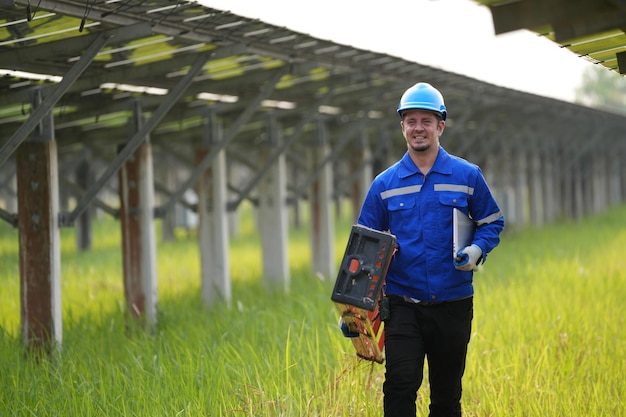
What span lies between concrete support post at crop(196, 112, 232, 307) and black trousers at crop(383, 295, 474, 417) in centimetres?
545

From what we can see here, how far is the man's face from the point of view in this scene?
4465mm

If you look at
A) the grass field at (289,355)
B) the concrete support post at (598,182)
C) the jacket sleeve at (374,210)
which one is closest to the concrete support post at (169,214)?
the grass field at (289,355)

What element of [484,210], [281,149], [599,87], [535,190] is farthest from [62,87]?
[599,87]

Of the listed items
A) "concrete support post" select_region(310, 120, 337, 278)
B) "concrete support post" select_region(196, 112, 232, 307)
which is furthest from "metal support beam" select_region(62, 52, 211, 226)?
"concrete support post" select_region(310, 120, 337, 278)

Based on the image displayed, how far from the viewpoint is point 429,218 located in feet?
14.5

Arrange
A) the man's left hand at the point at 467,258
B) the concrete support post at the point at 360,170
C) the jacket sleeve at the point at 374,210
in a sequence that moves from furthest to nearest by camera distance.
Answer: the concrete support post at the point at 360,170
the jacket sleeve at the point at 374,210
the man's left hand at the point at 467,258

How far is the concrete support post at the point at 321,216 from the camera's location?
41.3 feet

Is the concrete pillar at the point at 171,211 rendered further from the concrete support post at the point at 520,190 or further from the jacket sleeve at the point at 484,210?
the jacket sleeve at the point at 484,210

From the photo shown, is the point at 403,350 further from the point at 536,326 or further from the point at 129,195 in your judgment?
the point at 129,195

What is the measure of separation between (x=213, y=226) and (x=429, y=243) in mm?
5998

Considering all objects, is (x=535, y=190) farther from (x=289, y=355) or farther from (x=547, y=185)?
(x=289, y=355)

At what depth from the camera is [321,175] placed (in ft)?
42.3

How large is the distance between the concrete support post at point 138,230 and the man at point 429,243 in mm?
4560

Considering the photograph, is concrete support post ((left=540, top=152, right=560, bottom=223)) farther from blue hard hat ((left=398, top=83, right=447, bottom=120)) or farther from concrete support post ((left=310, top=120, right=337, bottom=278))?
blue hard hat ((left=398, top=83, right=447, bottom=120))
